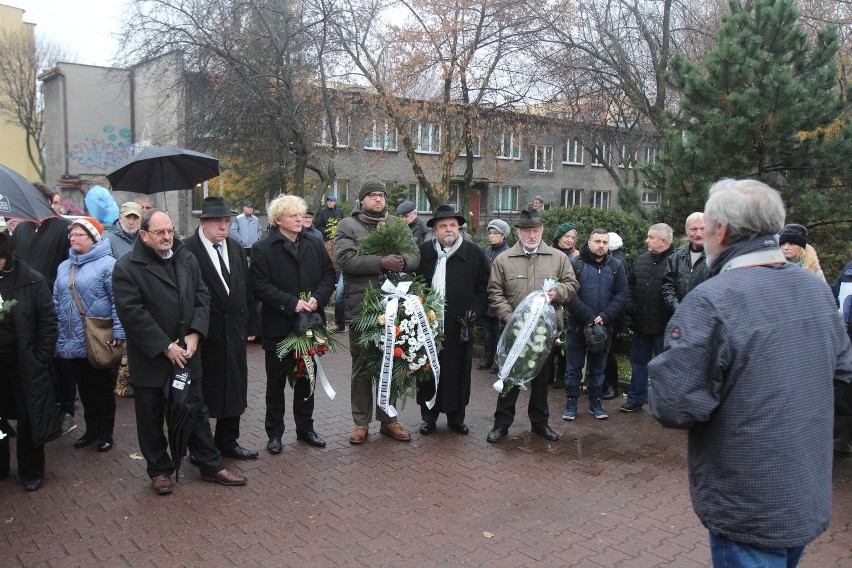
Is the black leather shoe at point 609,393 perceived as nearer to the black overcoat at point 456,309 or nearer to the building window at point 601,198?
the black overcoat at point 456,309

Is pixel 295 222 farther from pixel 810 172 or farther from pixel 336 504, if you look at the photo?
pixel 810 172

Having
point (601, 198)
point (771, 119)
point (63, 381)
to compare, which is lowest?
point (63, 381)

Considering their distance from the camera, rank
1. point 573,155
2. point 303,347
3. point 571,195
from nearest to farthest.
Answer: point 303,347 < point 573,155 < point 571,195

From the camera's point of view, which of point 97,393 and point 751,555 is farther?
point 97,393

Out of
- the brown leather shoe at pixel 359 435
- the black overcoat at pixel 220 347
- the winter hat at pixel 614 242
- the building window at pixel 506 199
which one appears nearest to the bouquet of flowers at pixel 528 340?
the brown leather shoe at pixel 359 435

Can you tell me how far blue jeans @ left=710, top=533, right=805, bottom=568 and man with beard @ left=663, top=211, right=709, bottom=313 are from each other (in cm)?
428

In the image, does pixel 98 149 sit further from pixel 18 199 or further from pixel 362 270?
pixel 362 270

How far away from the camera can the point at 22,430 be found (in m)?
5.14

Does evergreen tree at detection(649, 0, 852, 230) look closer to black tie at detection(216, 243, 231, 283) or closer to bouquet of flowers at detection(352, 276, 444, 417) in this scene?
bouquet of flowers at detection(352, 276, 444, 417)

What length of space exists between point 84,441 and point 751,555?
5.58 metres

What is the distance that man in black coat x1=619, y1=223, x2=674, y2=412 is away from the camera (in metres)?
7.11

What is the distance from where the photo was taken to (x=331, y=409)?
7.49m

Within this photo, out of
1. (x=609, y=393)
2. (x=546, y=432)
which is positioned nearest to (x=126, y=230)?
(x=546, y=432)

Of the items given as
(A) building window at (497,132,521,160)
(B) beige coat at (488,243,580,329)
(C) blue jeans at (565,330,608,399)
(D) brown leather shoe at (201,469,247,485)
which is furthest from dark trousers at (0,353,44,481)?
(A) building window at (497,132,521,160)
